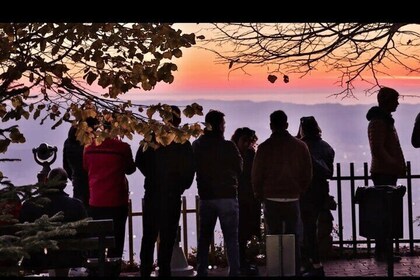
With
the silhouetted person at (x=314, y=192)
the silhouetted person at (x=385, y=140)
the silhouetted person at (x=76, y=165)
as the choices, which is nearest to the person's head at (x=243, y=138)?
the silhouetted person at (x=314, y=192)

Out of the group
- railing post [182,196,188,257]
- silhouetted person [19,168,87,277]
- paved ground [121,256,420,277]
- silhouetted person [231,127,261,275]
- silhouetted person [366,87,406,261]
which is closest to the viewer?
silhouetted person [19,168,87,277]

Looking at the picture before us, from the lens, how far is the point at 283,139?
A: 10508mm

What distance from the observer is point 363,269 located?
487 inches

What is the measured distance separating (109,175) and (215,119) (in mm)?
1181

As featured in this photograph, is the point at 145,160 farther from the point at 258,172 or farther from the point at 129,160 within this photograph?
the point at 258,172

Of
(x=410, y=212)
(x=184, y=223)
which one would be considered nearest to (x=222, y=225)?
(x=184, y=223)

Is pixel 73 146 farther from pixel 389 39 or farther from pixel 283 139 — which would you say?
pixel 389 39

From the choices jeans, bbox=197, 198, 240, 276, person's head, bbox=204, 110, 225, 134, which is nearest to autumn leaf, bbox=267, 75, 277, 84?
person's head, bbox=204, 110, 225, 134

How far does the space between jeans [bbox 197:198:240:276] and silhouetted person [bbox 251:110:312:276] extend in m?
0.35

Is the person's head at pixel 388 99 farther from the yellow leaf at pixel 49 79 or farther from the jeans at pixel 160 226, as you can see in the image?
the yellow leaf at pixel 49 79

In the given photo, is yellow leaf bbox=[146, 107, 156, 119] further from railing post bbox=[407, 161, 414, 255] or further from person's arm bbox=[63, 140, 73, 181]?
railing post bbox=[407, 161, 414, 255]

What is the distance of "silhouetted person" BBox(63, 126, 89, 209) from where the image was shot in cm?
A: 1123

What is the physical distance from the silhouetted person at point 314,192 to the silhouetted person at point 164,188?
145cm

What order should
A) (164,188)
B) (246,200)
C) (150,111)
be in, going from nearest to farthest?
(150,111), (164,188), (246,200)
